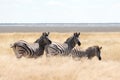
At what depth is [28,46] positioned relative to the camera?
57.3 feet

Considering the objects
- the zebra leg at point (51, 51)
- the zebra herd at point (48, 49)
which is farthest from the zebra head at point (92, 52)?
the zebra leg at point (51, 51)

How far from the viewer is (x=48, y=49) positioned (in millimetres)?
18109

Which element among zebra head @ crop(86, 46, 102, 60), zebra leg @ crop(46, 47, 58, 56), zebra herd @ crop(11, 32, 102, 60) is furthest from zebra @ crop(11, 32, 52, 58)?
zebra head @ crop(86, 46, 102, 60)

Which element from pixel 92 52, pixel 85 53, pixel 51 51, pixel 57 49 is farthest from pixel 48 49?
pixel 92 52

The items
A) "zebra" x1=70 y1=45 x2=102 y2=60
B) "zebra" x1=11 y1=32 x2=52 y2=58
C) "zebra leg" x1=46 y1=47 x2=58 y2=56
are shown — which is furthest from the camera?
"zebra" x1=70 y1=45 x2=102 y2=60

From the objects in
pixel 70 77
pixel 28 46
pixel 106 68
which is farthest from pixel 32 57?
pixel 70 77

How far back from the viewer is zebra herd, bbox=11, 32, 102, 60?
17.5 m

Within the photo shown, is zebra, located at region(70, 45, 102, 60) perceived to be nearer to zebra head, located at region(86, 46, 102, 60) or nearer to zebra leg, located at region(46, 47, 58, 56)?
zebra head, located at region(86, 46, 102, 60)

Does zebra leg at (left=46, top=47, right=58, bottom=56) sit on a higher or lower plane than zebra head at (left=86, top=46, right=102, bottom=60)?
higher

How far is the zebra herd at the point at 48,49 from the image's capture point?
1747 centimetres

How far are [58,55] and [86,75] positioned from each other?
463cm

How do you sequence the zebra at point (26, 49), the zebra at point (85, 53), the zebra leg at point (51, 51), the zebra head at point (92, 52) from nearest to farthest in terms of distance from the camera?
the zebra at point (26, 49)
the zebra leg at point (51, 51)
the zebra at point (85, 53)
the zebra head at point (92, 52)

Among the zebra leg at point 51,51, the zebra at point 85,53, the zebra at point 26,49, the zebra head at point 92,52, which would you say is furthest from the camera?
the zebra head at point 92,52

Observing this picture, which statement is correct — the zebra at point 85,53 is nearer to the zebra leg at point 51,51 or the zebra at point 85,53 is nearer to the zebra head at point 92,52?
the zebra head at point 92,52
